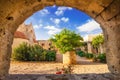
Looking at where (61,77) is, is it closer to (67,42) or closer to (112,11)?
(112,11)

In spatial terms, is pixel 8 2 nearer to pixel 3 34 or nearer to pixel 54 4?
pixel 3 34

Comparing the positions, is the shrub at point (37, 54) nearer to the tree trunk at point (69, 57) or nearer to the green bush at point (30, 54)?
the green bush at point (30, 54)

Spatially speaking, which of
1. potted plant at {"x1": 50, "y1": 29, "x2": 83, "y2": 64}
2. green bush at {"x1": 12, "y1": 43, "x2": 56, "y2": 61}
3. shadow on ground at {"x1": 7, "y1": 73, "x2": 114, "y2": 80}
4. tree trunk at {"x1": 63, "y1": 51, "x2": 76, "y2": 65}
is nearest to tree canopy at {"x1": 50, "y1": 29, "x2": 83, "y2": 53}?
potted plant at {"x1": 50, "y1": 29, "x2": 83, "y2": 64}

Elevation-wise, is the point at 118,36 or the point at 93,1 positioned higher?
the point at 93,1

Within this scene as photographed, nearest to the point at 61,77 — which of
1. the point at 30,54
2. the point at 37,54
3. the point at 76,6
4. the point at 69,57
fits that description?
the point at 76,6

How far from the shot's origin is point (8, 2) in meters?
1.76

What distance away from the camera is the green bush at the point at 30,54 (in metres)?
15.0

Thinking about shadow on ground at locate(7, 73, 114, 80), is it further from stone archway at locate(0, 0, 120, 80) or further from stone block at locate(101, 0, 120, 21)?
stone block at locate(101, 0, 120, 21)

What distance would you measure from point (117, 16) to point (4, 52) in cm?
142

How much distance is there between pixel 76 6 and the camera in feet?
7.19

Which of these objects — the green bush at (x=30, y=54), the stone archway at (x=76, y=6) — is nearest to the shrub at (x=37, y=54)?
the green bush at (x=30, y=54)

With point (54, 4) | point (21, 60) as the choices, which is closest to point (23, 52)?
point (21, 60)

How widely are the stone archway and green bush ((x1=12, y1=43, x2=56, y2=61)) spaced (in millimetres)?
13365

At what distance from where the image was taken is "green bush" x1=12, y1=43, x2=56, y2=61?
1498 centimetres
